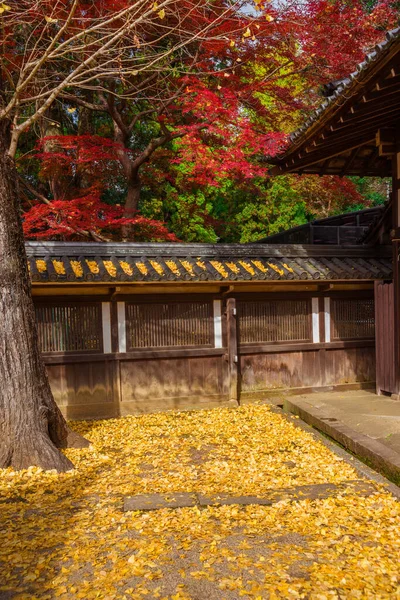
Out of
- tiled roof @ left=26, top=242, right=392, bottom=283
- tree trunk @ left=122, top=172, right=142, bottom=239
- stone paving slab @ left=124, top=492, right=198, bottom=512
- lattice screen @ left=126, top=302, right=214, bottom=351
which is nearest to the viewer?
stone paving slab @ left=124, top=492, right=198, bottom=512

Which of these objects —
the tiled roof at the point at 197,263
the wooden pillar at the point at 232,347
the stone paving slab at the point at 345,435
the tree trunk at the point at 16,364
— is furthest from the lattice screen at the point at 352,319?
the tree trunk at the point at 16,364

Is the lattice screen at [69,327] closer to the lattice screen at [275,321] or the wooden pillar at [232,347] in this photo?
the wooden pillar at [232,347]

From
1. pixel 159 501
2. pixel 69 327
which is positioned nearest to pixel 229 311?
pixel 69 327

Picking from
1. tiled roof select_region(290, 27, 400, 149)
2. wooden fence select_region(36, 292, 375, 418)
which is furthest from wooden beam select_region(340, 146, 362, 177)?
wooden fence select_region(36, 292, 375, 418)

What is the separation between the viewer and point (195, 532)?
456 cm

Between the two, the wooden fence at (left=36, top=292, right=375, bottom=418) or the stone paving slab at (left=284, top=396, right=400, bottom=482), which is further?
the wooden fence at (left=36, top=292, right=375, bottom=418)

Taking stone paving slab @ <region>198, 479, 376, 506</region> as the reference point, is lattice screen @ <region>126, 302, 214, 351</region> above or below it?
above

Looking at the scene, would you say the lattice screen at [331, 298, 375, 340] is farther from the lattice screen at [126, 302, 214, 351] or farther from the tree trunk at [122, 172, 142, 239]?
the tree trunk at [122, 172, 142, 239]

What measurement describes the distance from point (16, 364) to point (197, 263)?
4.33 m

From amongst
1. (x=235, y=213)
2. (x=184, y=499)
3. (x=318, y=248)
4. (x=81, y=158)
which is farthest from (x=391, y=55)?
(x=235, y=213)

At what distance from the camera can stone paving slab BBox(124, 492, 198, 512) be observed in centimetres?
521

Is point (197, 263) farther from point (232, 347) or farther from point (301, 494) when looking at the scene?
point (301, 494)

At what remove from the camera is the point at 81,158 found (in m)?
12.9

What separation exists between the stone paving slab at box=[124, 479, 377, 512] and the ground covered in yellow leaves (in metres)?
0.13
